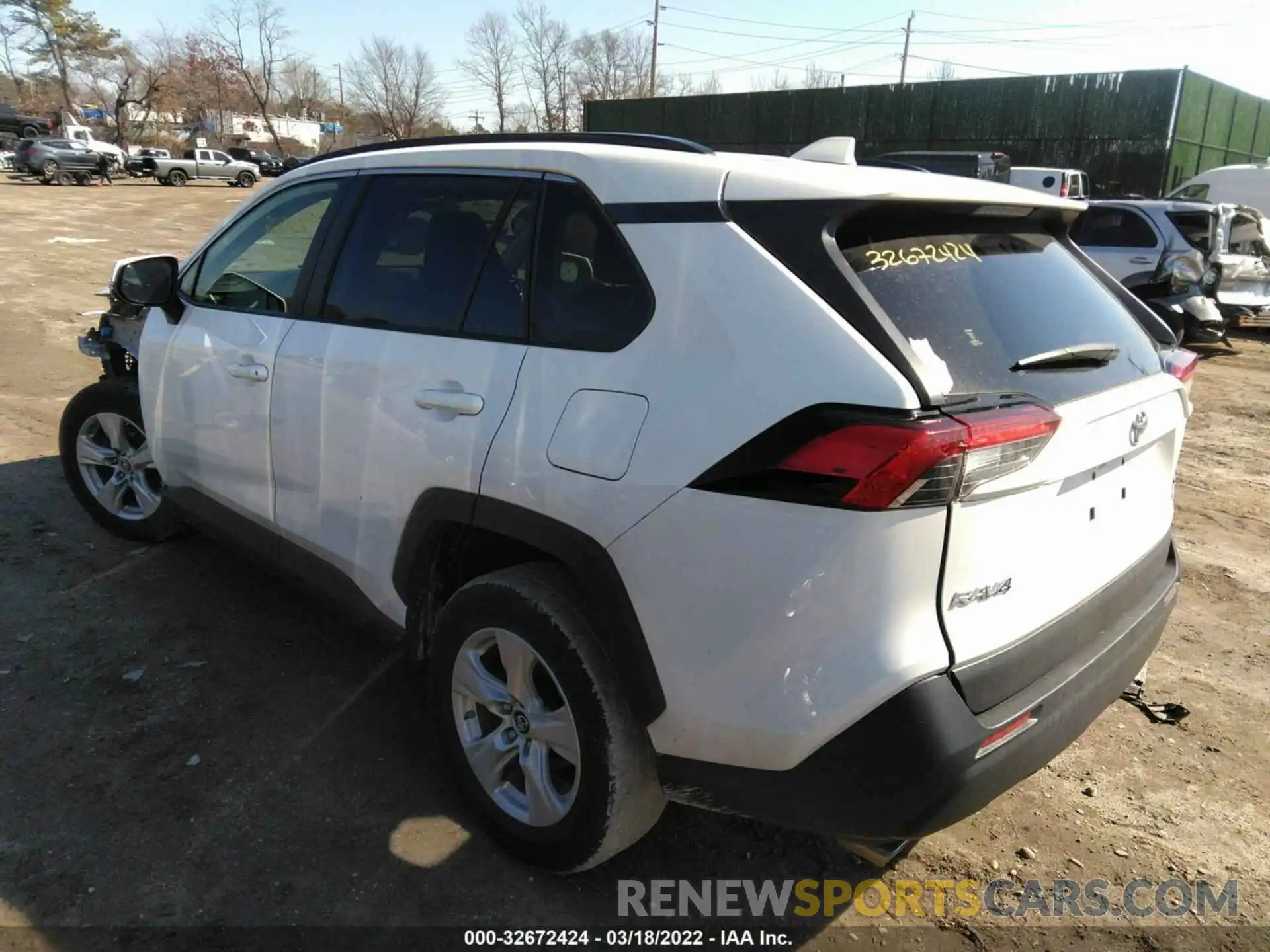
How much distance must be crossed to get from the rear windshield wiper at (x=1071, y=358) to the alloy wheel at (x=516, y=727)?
133 centimetres

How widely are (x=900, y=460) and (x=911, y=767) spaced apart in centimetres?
61

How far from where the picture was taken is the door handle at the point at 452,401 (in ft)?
7.71

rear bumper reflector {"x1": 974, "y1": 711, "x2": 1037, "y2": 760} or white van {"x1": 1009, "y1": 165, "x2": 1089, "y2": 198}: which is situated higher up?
white van {"x1": 1009, "y1": 165, "x2": 1089, "y2": 198}

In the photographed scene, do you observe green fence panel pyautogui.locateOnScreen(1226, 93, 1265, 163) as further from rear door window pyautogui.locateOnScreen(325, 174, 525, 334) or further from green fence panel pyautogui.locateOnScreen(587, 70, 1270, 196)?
→ rear door window pyautogui.locateOnScreen(325, 174, 525, 334)

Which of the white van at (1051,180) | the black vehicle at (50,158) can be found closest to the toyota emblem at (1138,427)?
the white van at (1051,180)

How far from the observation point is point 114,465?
445 centimetres

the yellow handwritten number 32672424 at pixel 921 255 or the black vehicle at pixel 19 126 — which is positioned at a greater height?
the black vehicle at pixel 19 126

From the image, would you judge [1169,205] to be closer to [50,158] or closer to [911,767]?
[911,767]

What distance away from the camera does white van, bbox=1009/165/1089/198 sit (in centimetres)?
1661

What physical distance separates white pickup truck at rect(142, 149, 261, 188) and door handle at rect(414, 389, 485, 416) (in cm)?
4283

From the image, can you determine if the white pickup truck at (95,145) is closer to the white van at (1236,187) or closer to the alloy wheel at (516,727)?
the white van at (1236,187)

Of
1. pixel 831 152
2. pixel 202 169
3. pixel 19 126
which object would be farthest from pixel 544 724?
pixel 19 126

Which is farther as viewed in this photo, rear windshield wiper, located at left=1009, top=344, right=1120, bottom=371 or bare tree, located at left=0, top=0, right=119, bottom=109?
→ bare tree, located at left=0, top=0, right=119, bottom=109

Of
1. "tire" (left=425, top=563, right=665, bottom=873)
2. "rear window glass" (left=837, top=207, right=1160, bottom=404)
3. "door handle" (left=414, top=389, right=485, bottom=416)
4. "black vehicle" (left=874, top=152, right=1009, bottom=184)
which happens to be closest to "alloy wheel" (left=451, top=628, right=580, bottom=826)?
"tire" (left=425, top=563, right=665, bottom=873)
